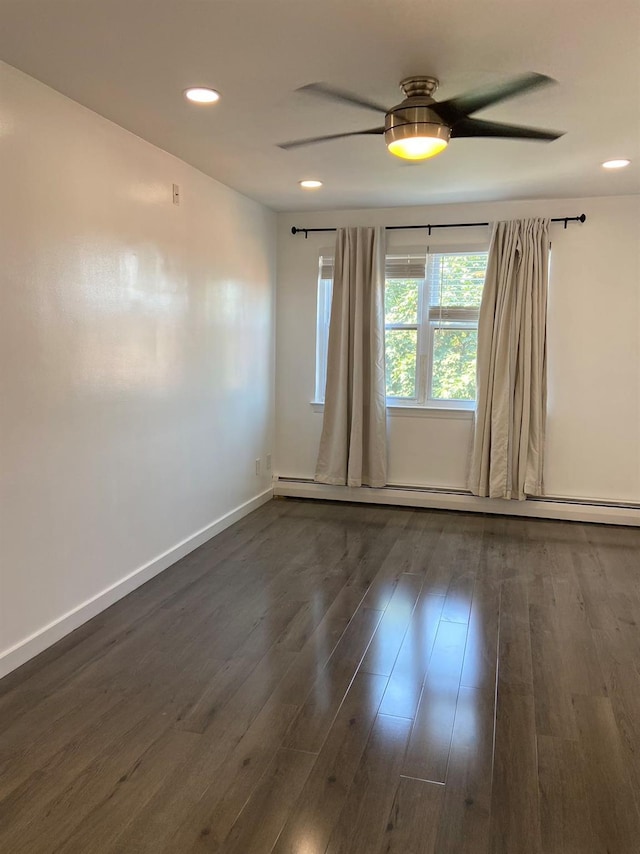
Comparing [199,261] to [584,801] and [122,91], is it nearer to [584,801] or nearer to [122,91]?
[122,91]

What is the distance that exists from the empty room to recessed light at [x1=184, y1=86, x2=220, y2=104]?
0.02 meters

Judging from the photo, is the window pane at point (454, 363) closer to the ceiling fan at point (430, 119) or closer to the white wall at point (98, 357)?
the white wall at point (98, 357)

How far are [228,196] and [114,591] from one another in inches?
107

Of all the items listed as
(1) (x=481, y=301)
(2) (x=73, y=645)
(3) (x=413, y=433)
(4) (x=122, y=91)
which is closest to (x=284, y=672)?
(2) (x=73, y=645)

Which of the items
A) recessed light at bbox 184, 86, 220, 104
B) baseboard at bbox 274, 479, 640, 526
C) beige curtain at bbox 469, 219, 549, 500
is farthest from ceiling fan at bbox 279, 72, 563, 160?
baseboard at bbox 274, 479, 640, 526

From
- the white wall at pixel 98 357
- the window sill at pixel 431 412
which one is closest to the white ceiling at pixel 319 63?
the white wall at pixel 98 357

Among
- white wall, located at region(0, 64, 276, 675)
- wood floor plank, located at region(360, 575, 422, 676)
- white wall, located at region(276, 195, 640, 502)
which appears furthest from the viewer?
white wall, located at region(276, 195, 640, 502)

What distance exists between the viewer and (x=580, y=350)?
4863mm

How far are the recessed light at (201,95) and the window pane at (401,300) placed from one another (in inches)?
105

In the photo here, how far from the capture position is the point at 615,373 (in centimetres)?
481

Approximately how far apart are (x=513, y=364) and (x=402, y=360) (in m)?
0.91

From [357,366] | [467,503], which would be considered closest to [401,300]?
[357,366]

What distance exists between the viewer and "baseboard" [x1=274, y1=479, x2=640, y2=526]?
4887mm

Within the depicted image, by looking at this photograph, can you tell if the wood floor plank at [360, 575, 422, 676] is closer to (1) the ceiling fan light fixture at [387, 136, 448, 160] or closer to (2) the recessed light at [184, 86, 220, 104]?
(1) the ceiling fan light fixture at [387, 136, 448, 160]
